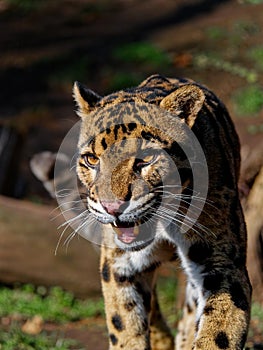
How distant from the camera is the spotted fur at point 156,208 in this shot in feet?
14.9

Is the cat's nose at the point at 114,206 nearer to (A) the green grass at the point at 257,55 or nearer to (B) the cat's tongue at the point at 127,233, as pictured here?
(B) the cat's tongue at the point at 127,233

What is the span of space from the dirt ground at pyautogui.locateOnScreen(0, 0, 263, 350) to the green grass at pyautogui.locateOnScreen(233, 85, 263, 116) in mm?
105

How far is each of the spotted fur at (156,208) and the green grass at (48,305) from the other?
2.12m

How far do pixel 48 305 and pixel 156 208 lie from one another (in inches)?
126

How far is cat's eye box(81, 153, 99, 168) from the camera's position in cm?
468

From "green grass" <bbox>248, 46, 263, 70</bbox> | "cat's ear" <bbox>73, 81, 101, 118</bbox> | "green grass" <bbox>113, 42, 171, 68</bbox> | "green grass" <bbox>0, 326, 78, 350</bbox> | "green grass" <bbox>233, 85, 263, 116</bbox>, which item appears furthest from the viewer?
"green grass" <bbox>113, 42, 171, 68</bbox>

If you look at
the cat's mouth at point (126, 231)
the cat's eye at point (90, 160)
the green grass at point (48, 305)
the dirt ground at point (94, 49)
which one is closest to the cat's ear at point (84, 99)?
the cat's eye at point (90, 160)

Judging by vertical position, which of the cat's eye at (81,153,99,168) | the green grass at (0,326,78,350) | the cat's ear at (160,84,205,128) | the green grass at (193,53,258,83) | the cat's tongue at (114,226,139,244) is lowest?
the green grass at (0,326,78,350)

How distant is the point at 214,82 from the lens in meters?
12.1

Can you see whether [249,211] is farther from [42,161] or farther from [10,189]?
[10,189]

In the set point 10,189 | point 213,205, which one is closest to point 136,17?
point 10,189

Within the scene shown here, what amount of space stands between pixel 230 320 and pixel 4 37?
34.2 ft

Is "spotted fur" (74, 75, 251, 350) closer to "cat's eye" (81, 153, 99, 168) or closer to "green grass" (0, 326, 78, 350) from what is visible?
"cat's eye" (81, 153, 99, 168)

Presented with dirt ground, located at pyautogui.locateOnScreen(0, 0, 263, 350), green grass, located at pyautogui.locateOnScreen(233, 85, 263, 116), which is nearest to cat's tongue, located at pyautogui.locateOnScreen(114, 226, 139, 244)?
dirt ground, located at pyautogui.locateOnScreen(0, 0, 263, 350)
